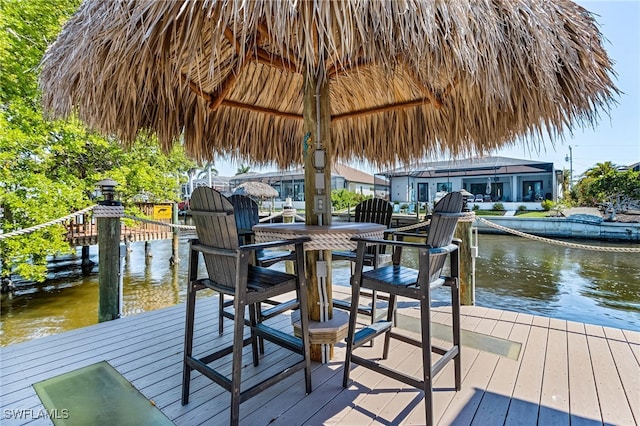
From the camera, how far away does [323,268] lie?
2.05 m

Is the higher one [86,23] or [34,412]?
[86,23]

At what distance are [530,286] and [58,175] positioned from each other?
11406mm

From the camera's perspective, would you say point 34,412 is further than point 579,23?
No

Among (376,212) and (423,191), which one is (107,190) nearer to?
(376,212)

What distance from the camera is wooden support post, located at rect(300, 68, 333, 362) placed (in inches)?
83.2

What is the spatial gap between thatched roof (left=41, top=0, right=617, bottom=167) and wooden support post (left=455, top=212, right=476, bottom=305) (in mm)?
802

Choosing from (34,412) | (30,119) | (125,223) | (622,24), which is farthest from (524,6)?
(125,223)

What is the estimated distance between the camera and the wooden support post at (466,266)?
11.0 ft

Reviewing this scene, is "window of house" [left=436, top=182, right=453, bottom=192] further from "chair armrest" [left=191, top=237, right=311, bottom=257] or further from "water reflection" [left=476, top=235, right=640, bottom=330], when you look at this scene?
"chair armrest" [left=191, top=237, right=311, bottom=257]

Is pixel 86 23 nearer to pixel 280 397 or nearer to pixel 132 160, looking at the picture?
pixel 280 397

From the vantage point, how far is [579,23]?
209cm

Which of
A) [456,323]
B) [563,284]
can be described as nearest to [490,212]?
[563,284]

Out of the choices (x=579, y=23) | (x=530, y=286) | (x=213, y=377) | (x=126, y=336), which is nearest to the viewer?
(x=213, y=377)

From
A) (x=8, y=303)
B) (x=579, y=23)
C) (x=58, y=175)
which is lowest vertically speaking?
(x=8, y=303)
